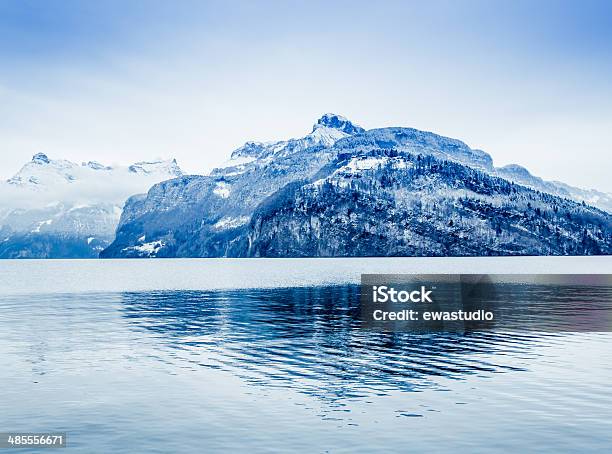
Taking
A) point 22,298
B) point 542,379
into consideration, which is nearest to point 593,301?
point 542,379

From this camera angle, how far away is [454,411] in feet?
126

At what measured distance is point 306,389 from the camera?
44.3 metres

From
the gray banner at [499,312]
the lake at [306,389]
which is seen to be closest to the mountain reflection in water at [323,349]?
the lake at [306,389]

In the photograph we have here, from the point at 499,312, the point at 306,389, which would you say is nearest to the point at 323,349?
the point at 306,389

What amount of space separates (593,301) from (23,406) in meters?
101

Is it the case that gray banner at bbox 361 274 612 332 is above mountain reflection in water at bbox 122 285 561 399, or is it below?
above

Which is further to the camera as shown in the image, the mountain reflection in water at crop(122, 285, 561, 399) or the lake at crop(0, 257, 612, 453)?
the mountain reflection in water at crop(122, 285, 561, 399)

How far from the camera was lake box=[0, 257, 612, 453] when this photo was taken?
3334 cm

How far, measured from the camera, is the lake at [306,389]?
3334 cm

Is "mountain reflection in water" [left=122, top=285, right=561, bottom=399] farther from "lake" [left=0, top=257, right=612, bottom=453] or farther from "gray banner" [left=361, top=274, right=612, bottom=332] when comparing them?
"gray banner" [left=361, top=274, right=612, bottom=332]

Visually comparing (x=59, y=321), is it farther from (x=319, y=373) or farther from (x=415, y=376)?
(x=415, y=376)

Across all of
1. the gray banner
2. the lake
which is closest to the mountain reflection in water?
the lake

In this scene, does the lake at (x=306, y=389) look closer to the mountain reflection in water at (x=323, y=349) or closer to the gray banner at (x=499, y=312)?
the mountain reflection in water at (x=323, y=349)

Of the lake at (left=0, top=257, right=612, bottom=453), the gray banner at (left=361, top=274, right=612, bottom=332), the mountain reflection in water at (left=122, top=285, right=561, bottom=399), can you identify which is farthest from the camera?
the gray banner at (left=361, top=274, right=612, bottom=332)
